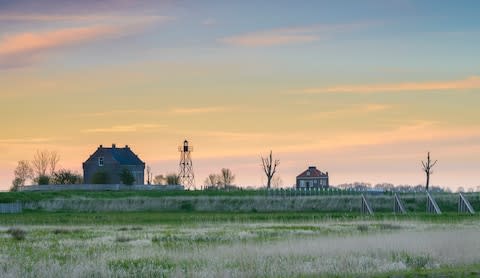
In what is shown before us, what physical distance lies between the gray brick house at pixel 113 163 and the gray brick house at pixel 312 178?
1104 inches

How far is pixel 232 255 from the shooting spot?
33688 mm

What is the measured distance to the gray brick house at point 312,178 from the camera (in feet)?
504

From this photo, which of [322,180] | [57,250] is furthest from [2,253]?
[322,180]

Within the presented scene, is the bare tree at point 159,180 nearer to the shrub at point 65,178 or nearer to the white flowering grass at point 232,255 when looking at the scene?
the shrub at point 65,178

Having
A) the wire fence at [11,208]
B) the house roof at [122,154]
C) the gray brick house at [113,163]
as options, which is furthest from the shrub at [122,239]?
the house roof at [122,154]

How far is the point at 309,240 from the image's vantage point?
40375mm

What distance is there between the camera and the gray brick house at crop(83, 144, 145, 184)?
13788 centimetres

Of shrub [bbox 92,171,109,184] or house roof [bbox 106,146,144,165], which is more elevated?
house roof [bbox 106,146,144,165]

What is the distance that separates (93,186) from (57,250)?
82.3 m

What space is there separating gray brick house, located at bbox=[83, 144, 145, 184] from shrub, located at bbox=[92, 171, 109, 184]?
5240 millimetres

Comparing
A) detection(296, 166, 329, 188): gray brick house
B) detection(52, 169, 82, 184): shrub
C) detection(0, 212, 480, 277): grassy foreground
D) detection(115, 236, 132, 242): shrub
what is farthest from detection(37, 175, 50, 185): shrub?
detection(115, 236, 132, 242): shrub

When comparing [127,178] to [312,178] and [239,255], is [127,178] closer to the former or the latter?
[312,178]

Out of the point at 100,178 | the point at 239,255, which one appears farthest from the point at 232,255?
the point at 100,178

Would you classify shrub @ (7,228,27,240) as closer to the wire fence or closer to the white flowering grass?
the white flowering grass
